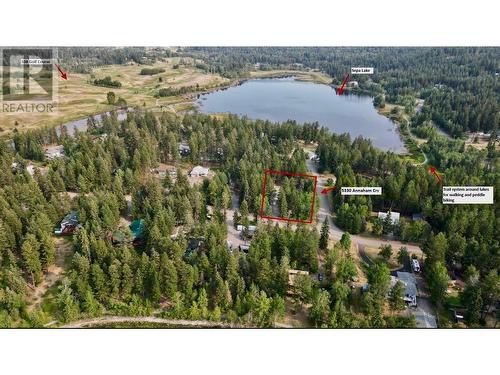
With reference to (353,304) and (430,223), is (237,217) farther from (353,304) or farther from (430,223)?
(430,223)

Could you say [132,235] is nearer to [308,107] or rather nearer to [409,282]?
[409,282]

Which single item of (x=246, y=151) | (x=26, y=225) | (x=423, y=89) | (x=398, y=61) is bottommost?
(x=26, y=225)

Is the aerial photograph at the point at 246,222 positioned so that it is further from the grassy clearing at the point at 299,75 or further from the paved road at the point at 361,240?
the grassy clearing at the point at 299,75

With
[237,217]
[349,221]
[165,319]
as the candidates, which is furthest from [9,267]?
[349,221]

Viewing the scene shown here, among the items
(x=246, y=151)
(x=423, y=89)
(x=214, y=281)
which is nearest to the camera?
(x=214, y=281)

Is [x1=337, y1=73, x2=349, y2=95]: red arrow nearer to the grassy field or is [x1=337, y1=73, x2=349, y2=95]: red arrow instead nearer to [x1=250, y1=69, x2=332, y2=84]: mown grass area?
[x1=250, y1=69, x2=332, y2=84]: mown grass area
